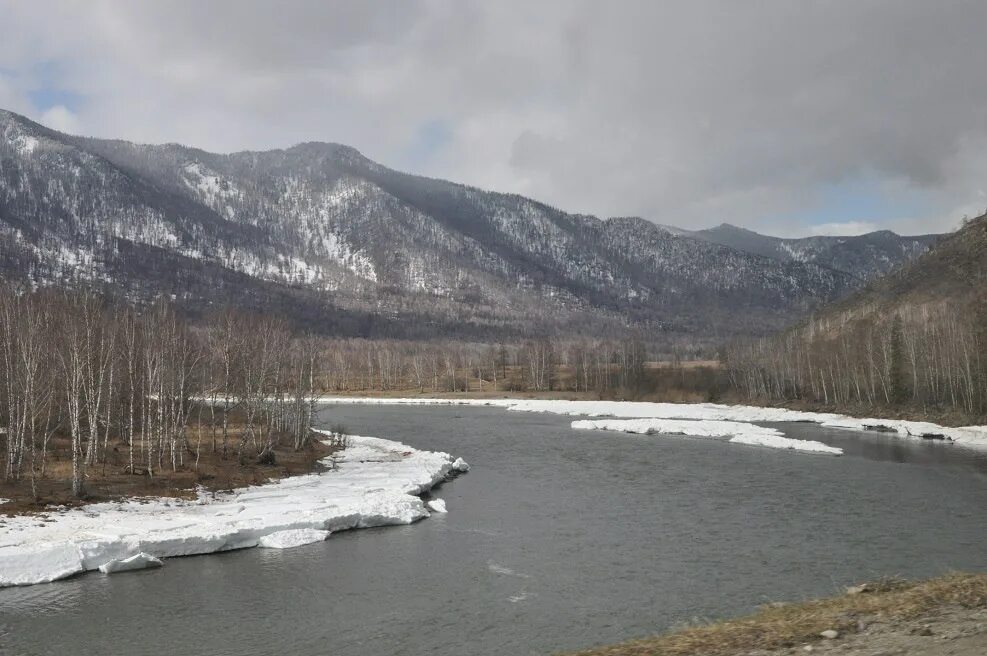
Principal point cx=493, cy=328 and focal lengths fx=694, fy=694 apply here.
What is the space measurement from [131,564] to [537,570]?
551 inches

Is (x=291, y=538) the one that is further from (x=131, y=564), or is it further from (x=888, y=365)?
(x=888, y=365)

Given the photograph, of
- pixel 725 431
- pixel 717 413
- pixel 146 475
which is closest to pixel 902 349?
pixel 717 413

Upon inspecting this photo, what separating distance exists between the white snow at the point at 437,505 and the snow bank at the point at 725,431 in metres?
33.9

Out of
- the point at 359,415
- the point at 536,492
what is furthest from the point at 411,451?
the point at 359,415

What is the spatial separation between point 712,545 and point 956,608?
14.9 m

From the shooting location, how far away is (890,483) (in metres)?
39.8

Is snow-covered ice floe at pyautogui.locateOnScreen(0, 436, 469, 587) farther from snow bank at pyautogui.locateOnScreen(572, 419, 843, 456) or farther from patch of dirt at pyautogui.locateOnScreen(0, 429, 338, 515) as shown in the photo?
snow bank at pyautogui.locateOnScreen(572, 419, 843, 456)

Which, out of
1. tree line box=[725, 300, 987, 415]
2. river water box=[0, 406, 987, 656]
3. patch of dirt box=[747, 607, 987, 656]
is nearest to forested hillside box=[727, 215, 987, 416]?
tree line box=[725, 300, 987, 415]

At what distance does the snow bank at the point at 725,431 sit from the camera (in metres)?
57.2

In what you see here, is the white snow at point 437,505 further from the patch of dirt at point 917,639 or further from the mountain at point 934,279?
the mountain at point 934,279

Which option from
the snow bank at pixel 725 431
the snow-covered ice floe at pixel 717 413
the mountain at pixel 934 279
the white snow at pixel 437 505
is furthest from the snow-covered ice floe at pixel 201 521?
the mountain at pixel 934 279

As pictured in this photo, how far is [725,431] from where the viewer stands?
69.8m

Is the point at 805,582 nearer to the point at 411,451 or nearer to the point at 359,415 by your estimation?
the point at 411,451

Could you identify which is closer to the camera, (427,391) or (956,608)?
(956,608)
